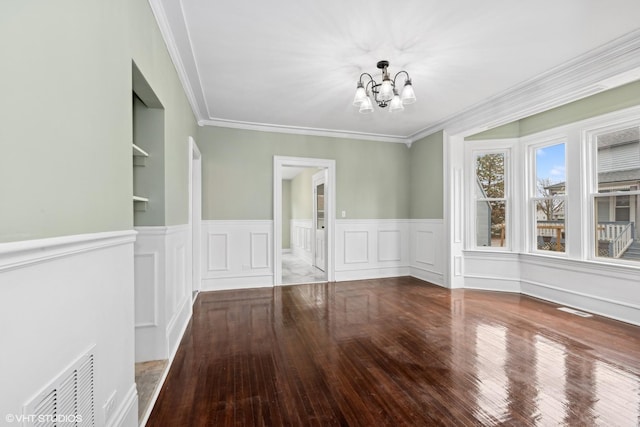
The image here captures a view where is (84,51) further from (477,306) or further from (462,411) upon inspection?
(477,306)

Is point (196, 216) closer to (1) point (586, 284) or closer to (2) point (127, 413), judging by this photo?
(2) point (127, 413)

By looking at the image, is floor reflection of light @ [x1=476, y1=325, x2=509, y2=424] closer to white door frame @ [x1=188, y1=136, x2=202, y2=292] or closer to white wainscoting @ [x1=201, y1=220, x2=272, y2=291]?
white wainscoting @ [x1=201, y1=220, x2=272, y2=291]

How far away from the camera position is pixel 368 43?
2500mm

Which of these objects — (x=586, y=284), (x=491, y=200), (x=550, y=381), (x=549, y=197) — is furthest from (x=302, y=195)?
(x=550, y=381)

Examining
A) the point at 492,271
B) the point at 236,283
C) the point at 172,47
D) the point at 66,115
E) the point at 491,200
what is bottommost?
the point at 236,283

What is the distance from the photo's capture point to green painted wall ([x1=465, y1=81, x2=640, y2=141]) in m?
3.22

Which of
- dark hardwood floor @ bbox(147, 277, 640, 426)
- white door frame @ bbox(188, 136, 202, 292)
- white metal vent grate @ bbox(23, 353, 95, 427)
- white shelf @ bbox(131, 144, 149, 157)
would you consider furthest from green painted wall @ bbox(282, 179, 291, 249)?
white metal vent grate @ bbox(23, 353, 95, 427)

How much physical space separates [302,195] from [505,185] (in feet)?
15.7

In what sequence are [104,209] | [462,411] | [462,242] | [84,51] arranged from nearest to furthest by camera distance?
[84,51] < [104,209] < [462,411] < [462,242]

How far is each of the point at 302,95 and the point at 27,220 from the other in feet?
10.4

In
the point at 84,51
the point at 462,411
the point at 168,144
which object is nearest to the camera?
the point at 84,51

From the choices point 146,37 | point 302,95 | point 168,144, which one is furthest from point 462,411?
point 302,95

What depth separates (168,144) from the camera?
241cm

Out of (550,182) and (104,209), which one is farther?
(550,182)
